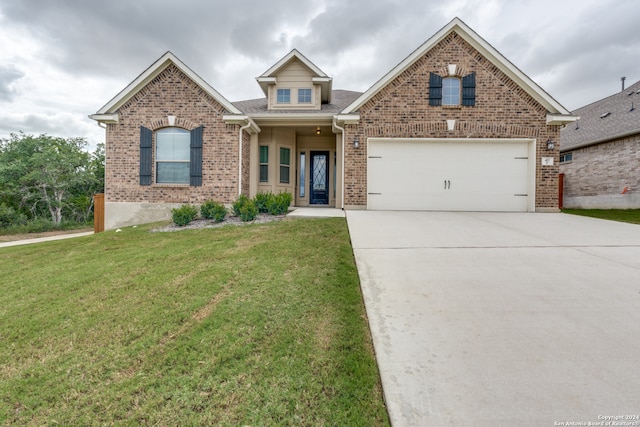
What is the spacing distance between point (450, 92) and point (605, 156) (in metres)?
9.05

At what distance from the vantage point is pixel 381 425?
60.3 inches

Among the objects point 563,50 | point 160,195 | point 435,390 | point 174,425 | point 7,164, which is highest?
point 563,50

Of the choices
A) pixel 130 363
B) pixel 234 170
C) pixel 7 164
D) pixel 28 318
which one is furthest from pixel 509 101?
pixel 7 164

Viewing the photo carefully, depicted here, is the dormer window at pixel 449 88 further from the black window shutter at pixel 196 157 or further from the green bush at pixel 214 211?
the black window shutter at pixel 196 157

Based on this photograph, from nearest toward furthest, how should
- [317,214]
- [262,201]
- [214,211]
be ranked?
[214,211]
[317,214]
[262,201]

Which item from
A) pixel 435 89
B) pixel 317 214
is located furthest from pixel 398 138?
pixel 317 214

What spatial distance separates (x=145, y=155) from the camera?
928 centimetres

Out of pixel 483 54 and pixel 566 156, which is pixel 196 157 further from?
pixel 566 156

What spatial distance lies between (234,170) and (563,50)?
87.9 ft

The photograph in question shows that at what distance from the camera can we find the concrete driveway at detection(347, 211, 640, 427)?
1623 millimetres

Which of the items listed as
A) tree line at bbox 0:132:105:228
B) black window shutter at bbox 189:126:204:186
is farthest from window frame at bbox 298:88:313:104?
tree line at bbox 0:132:105:228

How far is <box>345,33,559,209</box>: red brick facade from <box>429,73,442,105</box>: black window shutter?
0.12 meters

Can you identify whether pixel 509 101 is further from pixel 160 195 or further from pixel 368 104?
pixel 160 195

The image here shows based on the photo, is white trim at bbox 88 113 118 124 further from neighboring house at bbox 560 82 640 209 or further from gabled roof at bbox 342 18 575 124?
neighboring house at bbox 560 82 640 209
